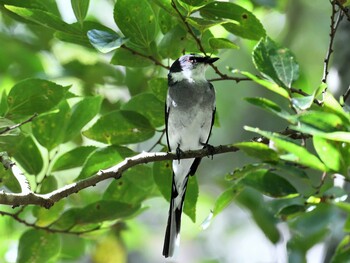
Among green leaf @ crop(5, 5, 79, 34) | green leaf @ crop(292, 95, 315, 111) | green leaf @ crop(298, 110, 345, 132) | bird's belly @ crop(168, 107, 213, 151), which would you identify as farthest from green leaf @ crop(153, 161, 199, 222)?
green leaf @ crop(298, 110, 345, 132)

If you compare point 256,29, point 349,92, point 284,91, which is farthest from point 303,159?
point 256,29

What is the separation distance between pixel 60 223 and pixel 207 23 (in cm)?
107

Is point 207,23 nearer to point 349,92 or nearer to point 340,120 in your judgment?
point 349,92

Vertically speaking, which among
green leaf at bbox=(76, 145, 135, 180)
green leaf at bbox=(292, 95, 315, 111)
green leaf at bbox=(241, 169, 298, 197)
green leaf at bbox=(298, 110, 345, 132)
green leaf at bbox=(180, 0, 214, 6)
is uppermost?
green leaf at bbox=(298, 110, 345, 132)

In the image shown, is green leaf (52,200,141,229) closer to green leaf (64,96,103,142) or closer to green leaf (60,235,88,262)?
green leaf (64,96,103,142)

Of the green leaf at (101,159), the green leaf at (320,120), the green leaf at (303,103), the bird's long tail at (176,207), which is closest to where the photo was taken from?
the green leaf at (320,120)

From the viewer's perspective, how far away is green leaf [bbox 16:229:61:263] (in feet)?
9.22

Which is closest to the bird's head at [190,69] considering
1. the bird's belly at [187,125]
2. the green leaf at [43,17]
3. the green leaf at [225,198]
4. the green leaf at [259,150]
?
the bird's belly at [187,125]

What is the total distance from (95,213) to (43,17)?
0.84m

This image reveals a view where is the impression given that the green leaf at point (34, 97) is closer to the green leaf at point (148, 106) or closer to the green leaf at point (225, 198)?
the green leaf at point (148, 106)

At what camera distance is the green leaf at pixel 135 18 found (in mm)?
2551

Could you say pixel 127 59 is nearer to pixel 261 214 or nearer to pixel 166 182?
pixel 166 182

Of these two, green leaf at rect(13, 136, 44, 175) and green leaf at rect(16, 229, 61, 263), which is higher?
green leaf at rect(13, 136, 44, 175)

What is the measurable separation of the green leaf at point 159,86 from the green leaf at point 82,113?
0.75ft
